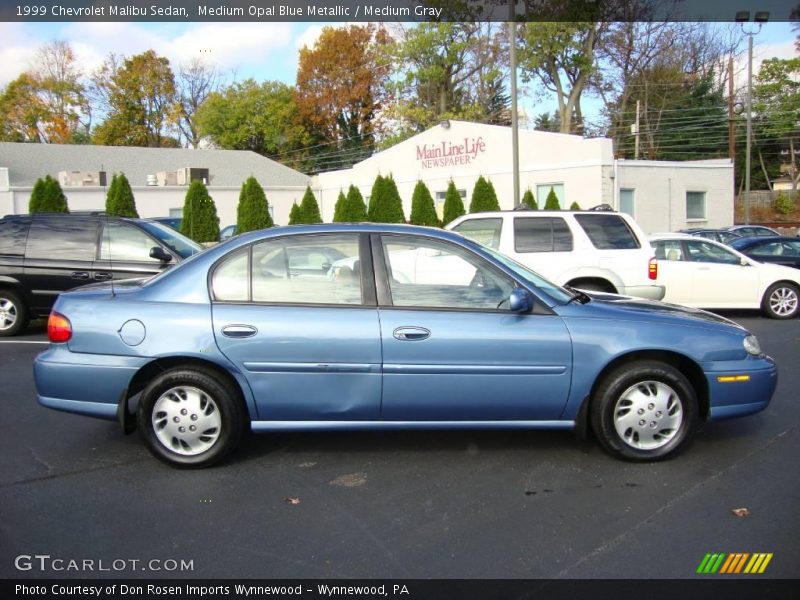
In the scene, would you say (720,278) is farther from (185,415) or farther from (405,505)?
(185,415)

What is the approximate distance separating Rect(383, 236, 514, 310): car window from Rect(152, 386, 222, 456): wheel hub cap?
1414mm

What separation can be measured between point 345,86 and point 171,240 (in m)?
51.4

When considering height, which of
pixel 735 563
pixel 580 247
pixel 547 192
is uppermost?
pixel 547 192

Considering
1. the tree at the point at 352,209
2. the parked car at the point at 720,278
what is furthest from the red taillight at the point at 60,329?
the tree at the point at 352,209

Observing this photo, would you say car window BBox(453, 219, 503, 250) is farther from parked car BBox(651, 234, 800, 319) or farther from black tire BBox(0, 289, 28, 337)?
black tire BBox(0, 289, 28, 337)

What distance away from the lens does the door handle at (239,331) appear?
468cm

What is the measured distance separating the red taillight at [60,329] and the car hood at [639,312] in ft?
10.7

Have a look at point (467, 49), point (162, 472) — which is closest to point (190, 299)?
point (162, 472)

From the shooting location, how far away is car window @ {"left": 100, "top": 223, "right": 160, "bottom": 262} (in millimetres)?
10359

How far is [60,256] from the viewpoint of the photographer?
33.9 ft

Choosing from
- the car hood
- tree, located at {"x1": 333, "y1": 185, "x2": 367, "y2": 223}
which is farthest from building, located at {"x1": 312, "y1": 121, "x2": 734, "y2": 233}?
the car hood

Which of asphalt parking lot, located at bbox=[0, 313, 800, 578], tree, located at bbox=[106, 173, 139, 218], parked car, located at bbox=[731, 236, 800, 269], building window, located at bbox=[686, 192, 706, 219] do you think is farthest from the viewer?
Result: building window, located at bbox=[686, 192, 706, 219]

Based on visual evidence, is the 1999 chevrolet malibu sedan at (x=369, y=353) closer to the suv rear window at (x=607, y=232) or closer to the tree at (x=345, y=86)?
the suv rear window at (x=607, y=232)

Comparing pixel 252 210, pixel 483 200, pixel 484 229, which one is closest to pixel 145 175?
pixel 252 210
